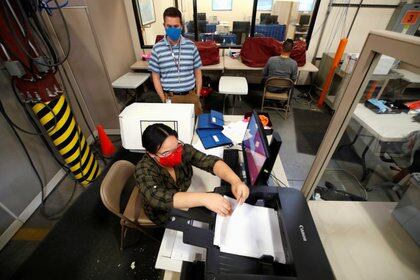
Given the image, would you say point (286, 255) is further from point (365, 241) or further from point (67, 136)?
point (67, 136)

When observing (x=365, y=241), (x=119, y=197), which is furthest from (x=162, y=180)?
(x=365, y=241)

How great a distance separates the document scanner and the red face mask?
0.41m

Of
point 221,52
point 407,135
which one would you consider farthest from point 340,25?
point 407,135

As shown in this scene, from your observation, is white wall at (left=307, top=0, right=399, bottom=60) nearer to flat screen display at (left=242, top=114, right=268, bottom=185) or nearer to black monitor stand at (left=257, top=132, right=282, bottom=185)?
flat screen display at (left=242, top=114, right=268, bottom=185)

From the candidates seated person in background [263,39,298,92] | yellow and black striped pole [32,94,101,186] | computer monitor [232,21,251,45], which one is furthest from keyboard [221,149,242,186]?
computer monitor [232,21,251,45]

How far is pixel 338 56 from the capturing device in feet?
10.9

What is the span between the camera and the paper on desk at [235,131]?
1604mm

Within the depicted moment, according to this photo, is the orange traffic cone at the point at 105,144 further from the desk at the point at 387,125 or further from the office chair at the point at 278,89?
the desk at the point at 387,125

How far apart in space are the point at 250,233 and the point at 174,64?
5.84 ft

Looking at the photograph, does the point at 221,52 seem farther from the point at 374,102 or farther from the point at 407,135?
the point at 407,135

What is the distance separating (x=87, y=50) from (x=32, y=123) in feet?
3.25

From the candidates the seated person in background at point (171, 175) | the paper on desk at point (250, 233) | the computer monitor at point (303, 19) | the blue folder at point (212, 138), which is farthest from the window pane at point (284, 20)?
the paper on desk at point (250, 233)

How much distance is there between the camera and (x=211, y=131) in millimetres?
1684

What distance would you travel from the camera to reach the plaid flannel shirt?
99 centimetres
